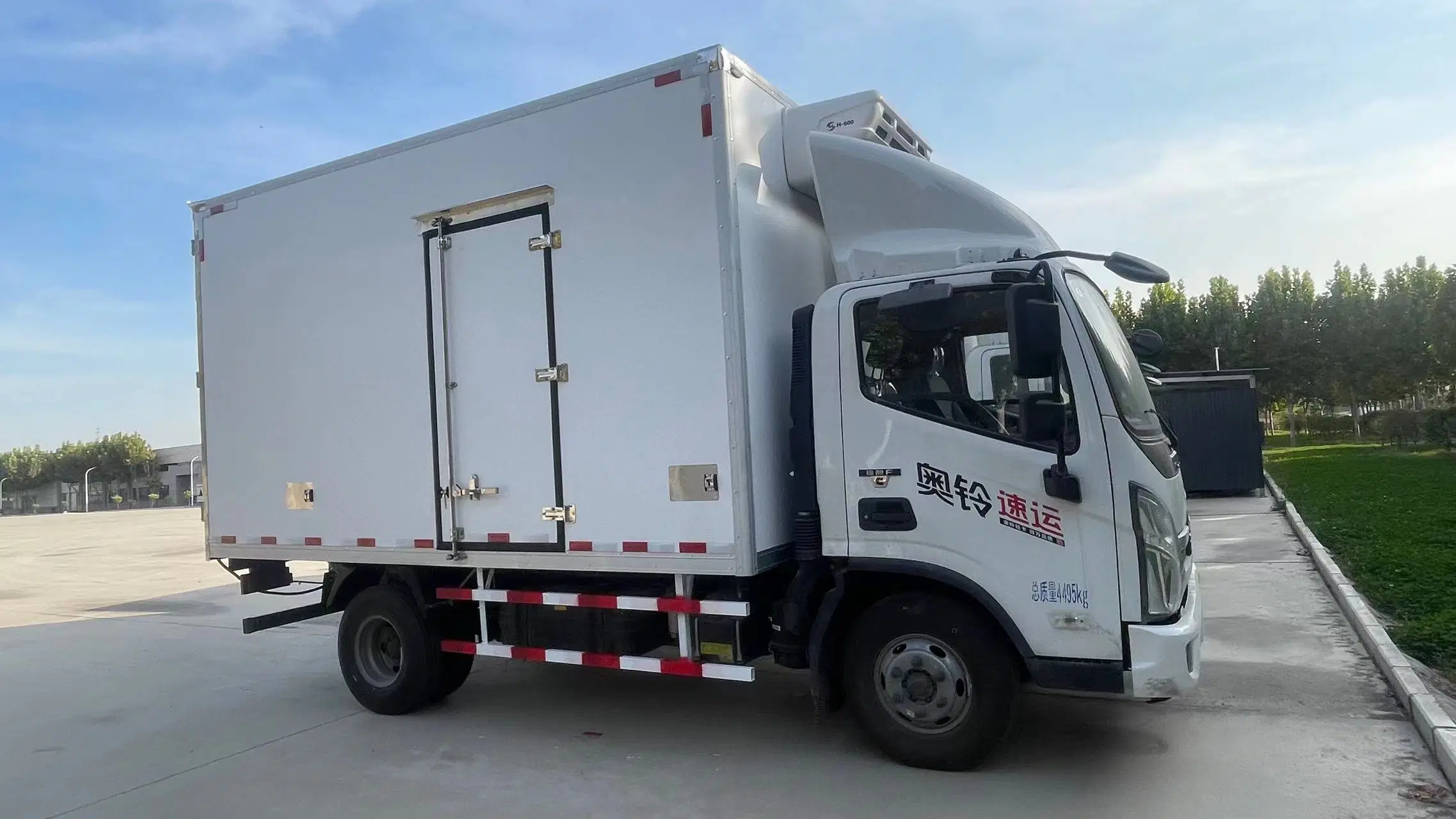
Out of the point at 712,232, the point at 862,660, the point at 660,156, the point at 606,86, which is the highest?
the point at 606,86

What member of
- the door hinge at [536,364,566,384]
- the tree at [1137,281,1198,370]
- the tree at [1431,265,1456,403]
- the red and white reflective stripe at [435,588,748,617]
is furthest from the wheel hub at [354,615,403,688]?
the tree at [1137,281,1198,370]

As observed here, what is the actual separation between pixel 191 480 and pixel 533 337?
271ft

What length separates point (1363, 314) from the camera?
39125 millimetres

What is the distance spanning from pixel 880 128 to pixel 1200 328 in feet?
135

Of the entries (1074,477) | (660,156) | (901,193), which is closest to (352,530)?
(660,156)

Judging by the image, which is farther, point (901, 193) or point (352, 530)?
point (352, 530)

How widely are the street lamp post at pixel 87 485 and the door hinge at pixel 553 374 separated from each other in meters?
90.0

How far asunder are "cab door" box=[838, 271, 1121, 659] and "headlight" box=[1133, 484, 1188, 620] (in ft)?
0.42

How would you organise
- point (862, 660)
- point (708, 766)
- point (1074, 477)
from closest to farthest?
point (1074, 477)
point (862, 660)
point (708, 766)

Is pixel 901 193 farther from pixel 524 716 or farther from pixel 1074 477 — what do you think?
pixel 524 716

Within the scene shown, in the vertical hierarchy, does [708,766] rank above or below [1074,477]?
below

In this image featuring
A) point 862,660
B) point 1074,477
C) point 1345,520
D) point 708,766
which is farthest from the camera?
point 1345,520

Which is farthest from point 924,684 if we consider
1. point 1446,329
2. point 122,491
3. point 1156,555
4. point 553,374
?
point 122,491

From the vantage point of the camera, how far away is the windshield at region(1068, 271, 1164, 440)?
4449mm
